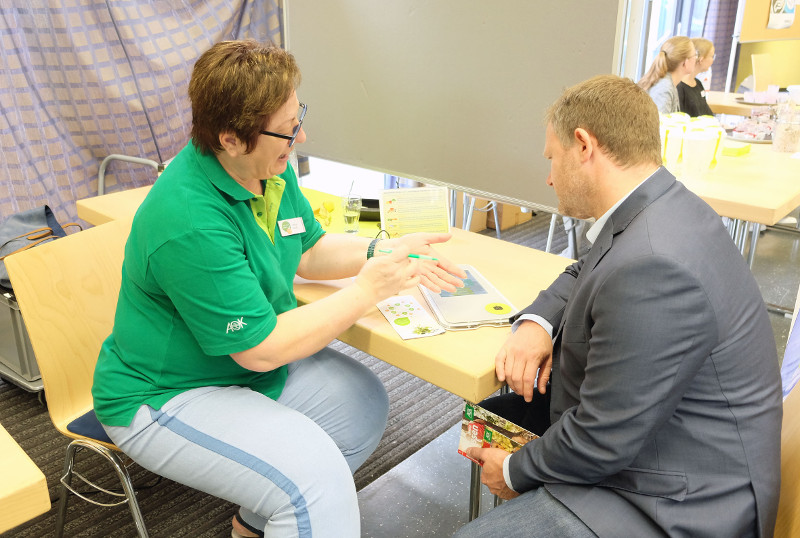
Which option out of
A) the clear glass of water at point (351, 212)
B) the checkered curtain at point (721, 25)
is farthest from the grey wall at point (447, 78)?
the checkered curtain at point (721, 25)

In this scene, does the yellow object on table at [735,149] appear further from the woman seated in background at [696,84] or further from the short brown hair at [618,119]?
the short brown hair at [618,119]

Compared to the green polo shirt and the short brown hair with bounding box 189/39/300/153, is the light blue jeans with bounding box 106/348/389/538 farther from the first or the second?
the short brown hair with bounding box 189/39/300/153

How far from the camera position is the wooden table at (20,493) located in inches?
31.9

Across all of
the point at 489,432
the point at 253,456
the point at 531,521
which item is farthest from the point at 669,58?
the point at 253,456

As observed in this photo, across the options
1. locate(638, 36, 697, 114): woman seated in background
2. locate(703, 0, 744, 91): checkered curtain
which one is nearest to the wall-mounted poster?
locate(703, 0, 744, 91): checkered curtain

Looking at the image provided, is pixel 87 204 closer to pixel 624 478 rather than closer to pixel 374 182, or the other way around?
pixel 374 182

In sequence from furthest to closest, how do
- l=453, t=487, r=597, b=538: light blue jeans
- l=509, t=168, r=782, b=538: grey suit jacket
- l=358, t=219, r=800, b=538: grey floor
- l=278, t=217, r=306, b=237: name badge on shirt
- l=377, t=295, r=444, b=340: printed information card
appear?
l=358, t=219, r=800, b=538: grey floor
l=278, t=217, r=306, b=237: name badge on shirt
l=377, t=295, r=444, b=340: printed information card
l=453, t=487, r=597, b=538: light blue jeans
l=509, t=168, r=782, b=538: grey suit jacket

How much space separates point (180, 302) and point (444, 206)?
86 centimetres

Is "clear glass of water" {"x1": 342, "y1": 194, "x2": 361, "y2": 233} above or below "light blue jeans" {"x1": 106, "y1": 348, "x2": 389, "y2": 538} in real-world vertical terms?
above

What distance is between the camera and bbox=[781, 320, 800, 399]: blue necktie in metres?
1.22

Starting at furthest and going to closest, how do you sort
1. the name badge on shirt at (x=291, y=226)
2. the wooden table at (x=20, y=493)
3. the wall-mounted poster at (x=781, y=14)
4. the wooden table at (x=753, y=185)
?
1. the wall-mounted poster at (x=781, y=14)
2. the wooden table at (x=753, y=185)
3. the name badge on shirt at (x=291, y=226)
4. the wooden table at (x=20, y=493)

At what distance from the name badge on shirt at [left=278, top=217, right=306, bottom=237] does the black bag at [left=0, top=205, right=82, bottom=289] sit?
111cm

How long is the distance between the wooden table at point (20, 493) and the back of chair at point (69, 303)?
63cm

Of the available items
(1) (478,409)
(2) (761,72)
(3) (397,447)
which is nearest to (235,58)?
(1) (478,409)
